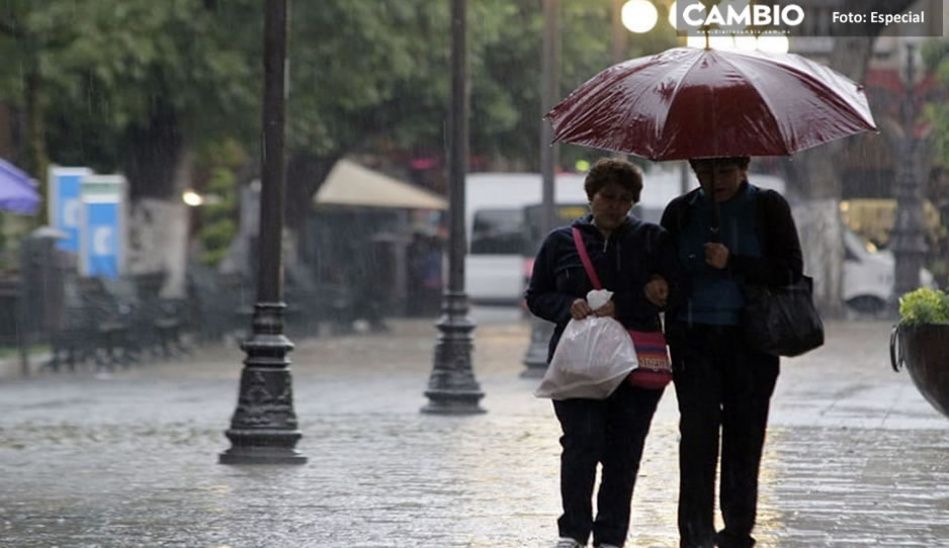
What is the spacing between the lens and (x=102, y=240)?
31.5 m

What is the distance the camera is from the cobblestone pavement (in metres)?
10.2

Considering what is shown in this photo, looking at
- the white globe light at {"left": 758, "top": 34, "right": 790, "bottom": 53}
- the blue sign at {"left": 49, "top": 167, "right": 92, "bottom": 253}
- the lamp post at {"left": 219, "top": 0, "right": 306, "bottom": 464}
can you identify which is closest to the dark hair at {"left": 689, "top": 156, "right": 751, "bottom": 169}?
the lamp post at {"left": 219, "top": 0, "right": 306, "bottom": 464}

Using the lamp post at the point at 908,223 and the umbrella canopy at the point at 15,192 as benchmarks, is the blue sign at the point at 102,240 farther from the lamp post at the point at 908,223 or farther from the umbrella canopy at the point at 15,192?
the lamp post at the point at 908,223

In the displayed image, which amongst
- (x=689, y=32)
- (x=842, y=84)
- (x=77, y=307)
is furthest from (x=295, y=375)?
(x=842, y=84)

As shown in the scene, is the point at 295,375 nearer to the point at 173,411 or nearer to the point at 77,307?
the point at 77,307

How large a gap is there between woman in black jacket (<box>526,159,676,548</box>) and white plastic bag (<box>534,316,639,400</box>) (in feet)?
0.21

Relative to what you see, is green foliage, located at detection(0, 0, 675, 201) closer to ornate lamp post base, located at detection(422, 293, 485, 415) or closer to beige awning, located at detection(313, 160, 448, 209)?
beige awning, located at detection(313, 160, 448, 209)

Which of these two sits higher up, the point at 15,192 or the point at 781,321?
the point at 15,192

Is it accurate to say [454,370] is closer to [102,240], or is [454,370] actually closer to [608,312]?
[608,312]

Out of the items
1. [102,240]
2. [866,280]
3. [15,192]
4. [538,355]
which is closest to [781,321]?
[538,355]

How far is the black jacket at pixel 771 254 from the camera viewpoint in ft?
28.5

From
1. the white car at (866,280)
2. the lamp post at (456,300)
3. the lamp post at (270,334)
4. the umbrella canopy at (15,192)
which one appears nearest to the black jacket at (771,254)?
the lamp post at (270,334)

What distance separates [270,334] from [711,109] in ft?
19.3

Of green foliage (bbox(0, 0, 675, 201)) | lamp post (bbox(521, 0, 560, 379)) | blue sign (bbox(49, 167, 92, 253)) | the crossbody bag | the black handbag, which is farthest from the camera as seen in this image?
blue sign (bbox(49, 167, 92, 253))
